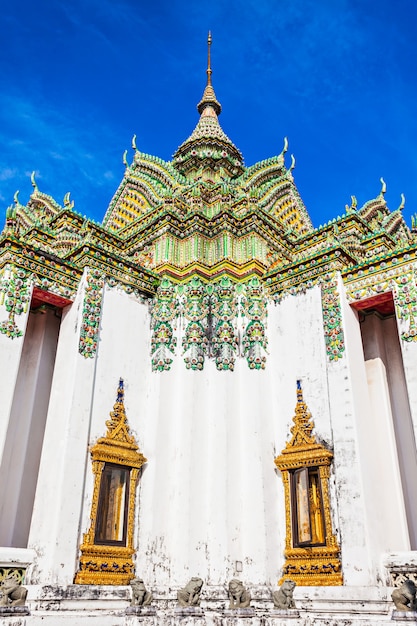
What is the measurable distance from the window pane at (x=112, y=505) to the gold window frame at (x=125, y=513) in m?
0.05

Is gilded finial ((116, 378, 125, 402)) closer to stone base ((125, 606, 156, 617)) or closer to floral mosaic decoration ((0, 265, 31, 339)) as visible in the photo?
floral mosaic decoration ((0, 265, 31, 339))

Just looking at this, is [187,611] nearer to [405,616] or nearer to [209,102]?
[405,616]

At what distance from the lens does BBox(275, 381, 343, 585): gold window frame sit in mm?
8797

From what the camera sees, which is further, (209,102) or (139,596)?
(209,102)

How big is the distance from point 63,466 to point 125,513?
160 centimetres

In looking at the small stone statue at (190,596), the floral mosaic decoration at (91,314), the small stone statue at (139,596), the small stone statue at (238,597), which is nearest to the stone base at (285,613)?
the small stone statue at (238,597)

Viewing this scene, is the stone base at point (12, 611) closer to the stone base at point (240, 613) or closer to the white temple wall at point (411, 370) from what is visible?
the stone base at point (240, 613)

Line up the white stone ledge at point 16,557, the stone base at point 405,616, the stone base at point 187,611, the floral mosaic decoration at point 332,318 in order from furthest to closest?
1. the floral mosaic decoration at point 332,318
2. the white stone ledge at point 16,557
3. the stone base at point 187,611
4. the stone base at point 405,616

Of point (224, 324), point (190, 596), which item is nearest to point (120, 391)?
point (224, 324)

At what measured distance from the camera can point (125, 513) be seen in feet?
32.0

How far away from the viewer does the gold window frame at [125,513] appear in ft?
29.0

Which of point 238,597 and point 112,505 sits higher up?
point 112,505

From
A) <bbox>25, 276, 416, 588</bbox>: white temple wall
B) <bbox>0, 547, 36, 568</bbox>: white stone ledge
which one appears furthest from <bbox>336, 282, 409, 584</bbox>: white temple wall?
<bbox>0, 547, 36, 568</bbox>: white stone ledge

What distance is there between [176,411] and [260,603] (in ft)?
11.8
